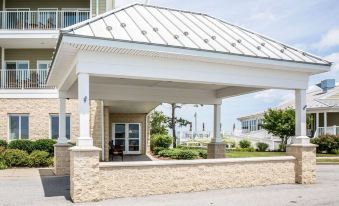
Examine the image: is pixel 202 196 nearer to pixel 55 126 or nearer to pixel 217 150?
pixel 217 150

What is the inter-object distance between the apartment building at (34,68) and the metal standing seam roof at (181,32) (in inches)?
376

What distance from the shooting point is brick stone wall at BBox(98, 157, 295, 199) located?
11719mm

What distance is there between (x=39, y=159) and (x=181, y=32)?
11.2 meters

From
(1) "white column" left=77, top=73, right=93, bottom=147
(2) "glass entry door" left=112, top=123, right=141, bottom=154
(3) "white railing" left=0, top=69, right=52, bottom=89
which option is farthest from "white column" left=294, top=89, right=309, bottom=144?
(2) "glass entry door" left=112, top=123, right=141, bottom=154

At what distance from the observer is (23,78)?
24953 millimetres

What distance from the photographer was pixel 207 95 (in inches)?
771

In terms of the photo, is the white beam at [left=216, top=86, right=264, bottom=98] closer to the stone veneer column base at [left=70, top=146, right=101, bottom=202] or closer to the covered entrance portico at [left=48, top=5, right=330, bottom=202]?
the covered entrance portico at [left=48, top=5, right=330, bottom=202]

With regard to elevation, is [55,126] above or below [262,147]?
above

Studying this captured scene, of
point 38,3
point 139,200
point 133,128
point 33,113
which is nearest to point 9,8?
point 38,3

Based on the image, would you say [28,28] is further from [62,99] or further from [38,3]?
[62,99]

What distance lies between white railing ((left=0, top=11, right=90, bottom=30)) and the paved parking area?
539 inches

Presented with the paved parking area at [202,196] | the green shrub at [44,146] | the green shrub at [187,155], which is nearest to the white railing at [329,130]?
the green shrub at [187,155]

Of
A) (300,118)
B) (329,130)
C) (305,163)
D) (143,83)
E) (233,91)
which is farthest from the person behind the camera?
(329,130)

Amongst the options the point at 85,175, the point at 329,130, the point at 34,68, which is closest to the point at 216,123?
the point at 85,175
